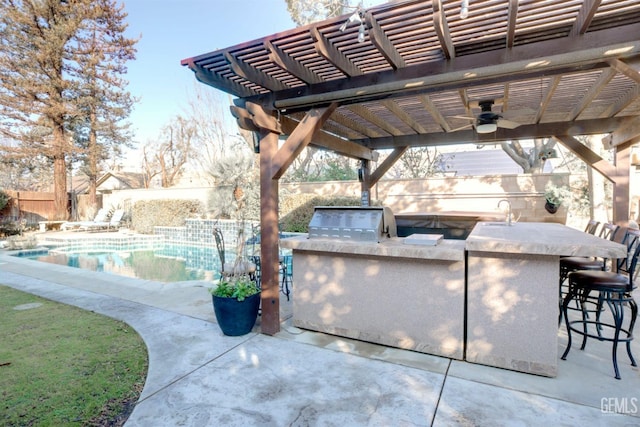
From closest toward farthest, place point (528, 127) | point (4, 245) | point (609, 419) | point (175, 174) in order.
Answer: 1. point (609, 419)
2. point (528, 127)
3. point (4, 245)
4. point (175, 174)

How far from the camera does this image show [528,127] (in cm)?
539

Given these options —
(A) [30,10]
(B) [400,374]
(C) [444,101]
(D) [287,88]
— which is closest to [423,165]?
(C) [444,101]

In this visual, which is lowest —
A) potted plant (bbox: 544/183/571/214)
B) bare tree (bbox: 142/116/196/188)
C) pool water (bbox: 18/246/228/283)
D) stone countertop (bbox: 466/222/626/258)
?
pool water (bbox: 18/246/228/283)

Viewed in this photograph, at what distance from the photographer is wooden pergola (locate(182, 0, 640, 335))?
239cm

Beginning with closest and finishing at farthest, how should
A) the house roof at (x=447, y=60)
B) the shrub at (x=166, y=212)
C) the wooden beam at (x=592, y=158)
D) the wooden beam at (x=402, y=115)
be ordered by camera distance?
the house roof at (x=447, y=60) < the wooden beam at (x=402, y=115) < the wooden beam at (x=592, y=158) < the shrub at (x=166, y=212)

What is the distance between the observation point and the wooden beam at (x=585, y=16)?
6.94ft

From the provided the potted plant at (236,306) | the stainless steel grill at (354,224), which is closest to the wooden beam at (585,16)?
the stainless steel grill at (354,224)

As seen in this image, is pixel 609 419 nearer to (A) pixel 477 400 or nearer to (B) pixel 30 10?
(A) pixel 477 400

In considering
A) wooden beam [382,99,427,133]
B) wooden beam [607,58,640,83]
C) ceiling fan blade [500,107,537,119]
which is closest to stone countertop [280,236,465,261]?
wooden beam [382,99,427,133]

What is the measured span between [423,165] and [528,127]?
925 cm

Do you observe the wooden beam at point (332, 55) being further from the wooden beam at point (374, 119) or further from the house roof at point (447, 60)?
the wooden beam at point (374, 119)

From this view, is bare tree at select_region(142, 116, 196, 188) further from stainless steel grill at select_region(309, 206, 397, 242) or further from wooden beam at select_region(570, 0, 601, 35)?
wooden beam at select_region(570, 0, 601, 35)

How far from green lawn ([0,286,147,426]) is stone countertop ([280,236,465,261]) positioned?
179 centimetres

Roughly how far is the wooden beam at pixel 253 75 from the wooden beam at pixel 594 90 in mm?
3016
